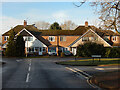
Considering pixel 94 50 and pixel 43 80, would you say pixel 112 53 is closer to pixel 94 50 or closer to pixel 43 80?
pixel 94 50

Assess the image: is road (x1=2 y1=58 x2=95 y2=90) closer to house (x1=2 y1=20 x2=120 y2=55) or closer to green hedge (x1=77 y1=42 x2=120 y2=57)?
green hedge (x1=77 y1=42 x2=120 y2=57)

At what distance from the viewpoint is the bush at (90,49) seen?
151 ft

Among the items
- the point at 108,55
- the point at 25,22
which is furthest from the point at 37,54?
the point at 108,55

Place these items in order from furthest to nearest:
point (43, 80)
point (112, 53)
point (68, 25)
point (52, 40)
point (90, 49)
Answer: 1. point (68, 25)
2. point (52, 40)
3. point (112, 53)
4. point (90, 49)
5. point (43, 80)

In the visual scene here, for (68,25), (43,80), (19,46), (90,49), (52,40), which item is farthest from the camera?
(68,25)

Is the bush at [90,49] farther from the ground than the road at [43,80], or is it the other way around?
the bush at [90,49]

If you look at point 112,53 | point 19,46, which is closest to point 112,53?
point 112,53

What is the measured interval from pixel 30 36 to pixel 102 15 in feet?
127

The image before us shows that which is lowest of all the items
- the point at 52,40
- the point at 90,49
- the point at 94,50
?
the point at 94,50

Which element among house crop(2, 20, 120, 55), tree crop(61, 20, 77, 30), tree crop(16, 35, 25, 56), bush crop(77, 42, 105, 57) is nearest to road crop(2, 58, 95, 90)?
bush crop(77, 42, 105, 57)

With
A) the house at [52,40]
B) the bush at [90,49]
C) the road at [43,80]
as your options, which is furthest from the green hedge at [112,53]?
the road at [43,80]

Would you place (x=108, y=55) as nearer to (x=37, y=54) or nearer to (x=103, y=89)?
(x=37, y=54)

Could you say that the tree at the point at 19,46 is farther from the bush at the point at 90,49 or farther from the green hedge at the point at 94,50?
the green hedge at the point at 94,50

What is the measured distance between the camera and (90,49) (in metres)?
46.1
